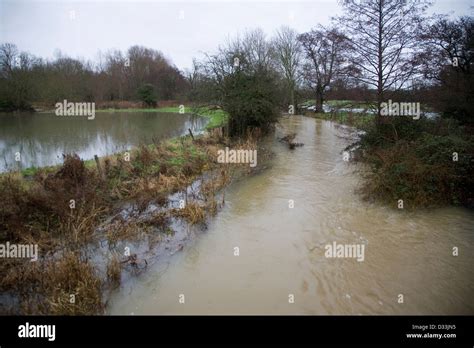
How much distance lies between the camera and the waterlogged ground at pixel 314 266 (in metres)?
4.82

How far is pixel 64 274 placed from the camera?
509cm

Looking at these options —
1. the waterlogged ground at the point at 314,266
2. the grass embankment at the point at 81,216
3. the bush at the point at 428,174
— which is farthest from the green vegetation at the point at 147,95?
the bush at the point at 428,174

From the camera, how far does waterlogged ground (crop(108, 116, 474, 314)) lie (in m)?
4.82

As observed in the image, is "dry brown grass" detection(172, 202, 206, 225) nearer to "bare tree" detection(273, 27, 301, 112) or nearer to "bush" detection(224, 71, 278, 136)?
"bush" detection(224, 71, 278, 136)

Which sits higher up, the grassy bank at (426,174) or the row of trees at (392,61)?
the row of trees at (392,61)

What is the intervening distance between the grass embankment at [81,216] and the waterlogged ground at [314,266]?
0.72 meters

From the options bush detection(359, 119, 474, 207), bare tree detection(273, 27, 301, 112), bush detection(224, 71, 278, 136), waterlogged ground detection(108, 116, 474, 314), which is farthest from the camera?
bare tree detection(273, 27, 301, 112)

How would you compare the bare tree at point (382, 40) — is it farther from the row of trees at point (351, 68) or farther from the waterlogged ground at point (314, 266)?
the waterlogged ground at point (314, 266)

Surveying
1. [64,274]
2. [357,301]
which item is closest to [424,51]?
[357,301]

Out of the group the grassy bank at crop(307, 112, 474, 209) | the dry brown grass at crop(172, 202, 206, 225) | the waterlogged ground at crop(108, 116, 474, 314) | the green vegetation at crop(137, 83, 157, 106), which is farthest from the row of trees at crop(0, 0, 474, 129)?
the green vegetation at crop(137, 83, 157, 106)

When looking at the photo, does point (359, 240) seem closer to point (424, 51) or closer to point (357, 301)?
point (357, 301)

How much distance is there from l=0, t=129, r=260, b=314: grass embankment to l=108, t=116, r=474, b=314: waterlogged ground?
716 mm

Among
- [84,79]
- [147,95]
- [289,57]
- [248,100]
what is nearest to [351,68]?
[248,100]
